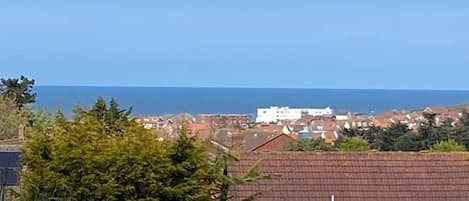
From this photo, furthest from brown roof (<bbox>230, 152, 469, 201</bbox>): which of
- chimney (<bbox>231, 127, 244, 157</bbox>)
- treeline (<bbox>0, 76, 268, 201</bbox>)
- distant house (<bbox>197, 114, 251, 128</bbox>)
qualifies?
treeline (<bbox>0, 76, 268, 201</bbox>)

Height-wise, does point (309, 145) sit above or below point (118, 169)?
above

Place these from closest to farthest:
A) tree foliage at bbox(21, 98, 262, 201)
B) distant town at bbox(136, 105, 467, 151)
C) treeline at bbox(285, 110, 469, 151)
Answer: tree foliage at bbox(21, 98, 262, 201)
distant town at bbox(136, 105, 467, 151)
treeline at bbox(285, 110, 469, 151)

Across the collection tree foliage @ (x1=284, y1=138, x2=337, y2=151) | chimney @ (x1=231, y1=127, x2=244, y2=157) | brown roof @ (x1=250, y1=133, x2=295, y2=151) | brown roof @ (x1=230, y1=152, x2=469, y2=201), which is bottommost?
brown roof @ (x1=230, y1=152, x2=469, y2=201)

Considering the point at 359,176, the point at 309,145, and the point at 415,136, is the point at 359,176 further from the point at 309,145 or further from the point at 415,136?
the point at 415,136

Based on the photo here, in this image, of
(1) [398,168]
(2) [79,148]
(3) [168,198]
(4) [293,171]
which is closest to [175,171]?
(3) [168,198]

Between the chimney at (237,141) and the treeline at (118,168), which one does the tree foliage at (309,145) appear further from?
the treeline at (118,168)

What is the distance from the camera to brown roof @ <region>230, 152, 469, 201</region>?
23.5m

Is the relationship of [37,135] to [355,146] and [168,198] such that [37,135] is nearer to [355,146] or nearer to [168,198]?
[168,198]

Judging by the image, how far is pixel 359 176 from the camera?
24203 millimetres

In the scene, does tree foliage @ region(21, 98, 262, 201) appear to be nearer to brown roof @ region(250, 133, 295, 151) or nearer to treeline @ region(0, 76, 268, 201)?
treeline @ region(0, 76, 268, 201)

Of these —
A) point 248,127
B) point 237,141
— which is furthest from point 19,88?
point 237,141

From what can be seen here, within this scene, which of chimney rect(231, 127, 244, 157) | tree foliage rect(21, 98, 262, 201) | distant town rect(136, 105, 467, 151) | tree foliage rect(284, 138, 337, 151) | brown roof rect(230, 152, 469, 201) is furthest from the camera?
tree foliage rect(284, 138, 337, 151)

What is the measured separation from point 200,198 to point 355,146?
22.5 metres

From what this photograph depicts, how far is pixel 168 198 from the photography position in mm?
18938
